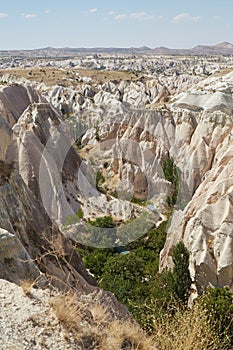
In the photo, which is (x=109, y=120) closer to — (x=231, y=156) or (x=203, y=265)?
(x=231, y=156)

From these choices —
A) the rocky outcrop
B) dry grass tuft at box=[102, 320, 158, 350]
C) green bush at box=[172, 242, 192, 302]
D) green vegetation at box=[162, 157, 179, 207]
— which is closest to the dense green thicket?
green bush at box=[172, 242, 192, 302]

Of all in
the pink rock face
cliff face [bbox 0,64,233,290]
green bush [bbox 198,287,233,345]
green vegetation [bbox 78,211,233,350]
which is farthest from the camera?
the pink rock face

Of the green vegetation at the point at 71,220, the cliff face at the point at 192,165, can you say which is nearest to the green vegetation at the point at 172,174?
the cliff face at the point at 192,165

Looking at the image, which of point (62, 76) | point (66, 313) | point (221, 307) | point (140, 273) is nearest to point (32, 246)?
point (66, 313)

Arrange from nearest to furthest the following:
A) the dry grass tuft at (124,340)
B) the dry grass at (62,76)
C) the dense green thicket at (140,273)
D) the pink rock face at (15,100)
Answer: the dry grass tuft at (124,340) < the dense green thicket at (140,273) < the pink rock face at (15,100) < the dry grass at (62,76)

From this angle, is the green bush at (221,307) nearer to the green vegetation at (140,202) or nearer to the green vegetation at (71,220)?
the green vegetation at (71,220)

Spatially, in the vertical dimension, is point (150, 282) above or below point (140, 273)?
above

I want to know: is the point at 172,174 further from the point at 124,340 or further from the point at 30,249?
the point at 124,340

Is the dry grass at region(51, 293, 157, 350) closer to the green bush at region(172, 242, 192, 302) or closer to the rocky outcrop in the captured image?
the rocky outcrop
